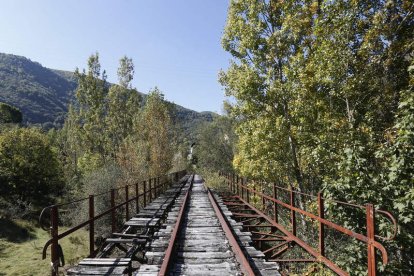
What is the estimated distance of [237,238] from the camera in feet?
29.3

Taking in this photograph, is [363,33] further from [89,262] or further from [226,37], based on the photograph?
[89,262]

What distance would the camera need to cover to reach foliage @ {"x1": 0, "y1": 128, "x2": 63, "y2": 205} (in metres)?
37.2

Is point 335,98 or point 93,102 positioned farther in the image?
point 93,102

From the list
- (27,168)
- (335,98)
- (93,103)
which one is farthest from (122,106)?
(335,98)

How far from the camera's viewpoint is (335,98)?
49.4 feet

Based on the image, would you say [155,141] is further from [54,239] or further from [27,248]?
[54,239]

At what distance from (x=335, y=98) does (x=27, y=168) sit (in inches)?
1371

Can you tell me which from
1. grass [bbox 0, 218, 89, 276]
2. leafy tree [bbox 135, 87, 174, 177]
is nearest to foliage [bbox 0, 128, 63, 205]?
grass [bbox 0, 218, 89, 276]

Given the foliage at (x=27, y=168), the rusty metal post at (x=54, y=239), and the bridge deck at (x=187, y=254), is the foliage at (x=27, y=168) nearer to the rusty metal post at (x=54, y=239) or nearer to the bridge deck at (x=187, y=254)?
the bridge deck at (x=187, y=254)

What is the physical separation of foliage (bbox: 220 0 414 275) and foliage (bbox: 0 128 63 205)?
2663cm

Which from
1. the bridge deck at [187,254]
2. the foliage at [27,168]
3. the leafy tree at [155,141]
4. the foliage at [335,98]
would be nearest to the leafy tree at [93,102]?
the foliage at [27,168]

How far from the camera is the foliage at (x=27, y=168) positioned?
3719 cm

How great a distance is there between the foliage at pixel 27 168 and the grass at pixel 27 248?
5280mm

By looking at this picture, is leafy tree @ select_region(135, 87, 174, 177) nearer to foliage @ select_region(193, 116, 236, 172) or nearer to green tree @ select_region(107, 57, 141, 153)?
green tree @ select_region(107, 57, 141, 153)
